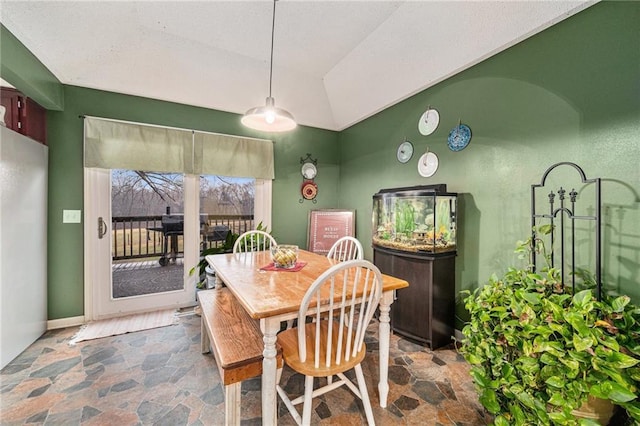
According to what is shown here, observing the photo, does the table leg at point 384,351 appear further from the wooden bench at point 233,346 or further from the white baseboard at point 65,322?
the white baseboard at point 65,322

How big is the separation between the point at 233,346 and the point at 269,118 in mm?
1543

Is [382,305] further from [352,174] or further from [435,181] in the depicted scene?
[352,174]

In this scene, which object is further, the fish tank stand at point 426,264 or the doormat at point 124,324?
the doormat at point 124,324

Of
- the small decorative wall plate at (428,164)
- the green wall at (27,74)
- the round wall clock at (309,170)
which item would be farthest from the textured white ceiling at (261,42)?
the round wall clock at (309,170)

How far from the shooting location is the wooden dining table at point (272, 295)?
1257mm

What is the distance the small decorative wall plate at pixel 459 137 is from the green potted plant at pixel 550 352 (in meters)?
1.31

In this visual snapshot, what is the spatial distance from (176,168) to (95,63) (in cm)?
Answer: 121

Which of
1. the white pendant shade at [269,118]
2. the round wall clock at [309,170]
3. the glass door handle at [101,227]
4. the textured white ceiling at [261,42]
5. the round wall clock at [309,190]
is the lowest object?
the glass door handle at [101,227]

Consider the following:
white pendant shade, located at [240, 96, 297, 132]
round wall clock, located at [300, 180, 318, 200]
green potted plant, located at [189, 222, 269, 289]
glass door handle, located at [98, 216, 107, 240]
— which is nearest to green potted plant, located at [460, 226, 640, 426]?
white pendant shade, located at [240, 96, 297, 132]

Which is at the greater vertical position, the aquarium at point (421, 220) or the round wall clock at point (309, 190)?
the round wall clock at point (309, 190)

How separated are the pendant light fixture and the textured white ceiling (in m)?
0.43

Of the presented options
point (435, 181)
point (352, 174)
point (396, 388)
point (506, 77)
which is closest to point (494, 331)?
point (396, 388)

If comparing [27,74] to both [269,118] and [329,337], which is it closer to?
[269,118]

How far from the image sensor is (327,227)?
388cm
